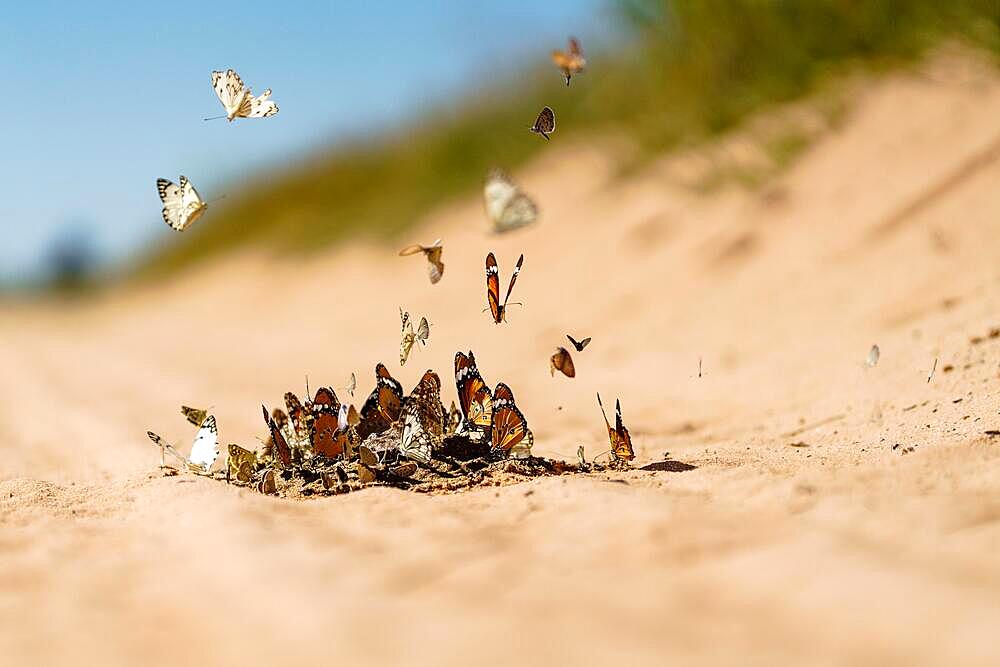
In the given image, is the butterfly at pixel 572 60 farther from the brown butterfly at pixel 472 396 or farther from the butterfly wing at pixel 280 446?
the butterfly wing at pixel 280 446

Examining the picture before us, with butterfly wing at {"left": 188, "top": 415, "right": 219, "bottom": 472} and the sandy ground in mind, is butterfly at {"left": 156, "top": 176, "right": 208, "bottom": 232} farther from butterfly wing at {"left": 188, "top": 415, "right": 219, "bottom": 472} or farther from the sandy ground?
the sandy ground

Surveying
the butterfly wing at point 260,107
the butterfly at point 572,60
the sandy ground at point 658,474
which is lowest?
the sandy ground at point 658,474

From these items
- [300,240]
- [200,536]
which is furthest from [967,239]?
[300,240]

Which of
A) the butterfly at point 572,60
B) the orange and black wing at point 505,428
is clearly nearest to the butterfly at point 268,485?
the orange and black wing at point 505,428

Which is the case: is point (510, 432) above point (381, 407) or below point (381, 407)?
below

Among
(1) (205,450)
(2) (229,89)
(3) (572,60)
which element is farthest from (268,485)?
(3) (572,60)

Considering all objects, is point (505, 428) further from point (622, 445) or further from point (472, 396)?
point (622, 445)
